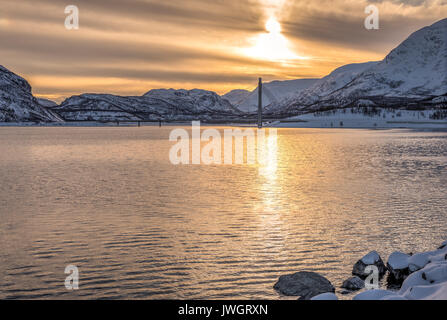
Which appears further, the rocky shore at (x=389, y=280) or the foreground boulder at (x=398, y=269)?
the foreground boulder at (x=398, y=269)

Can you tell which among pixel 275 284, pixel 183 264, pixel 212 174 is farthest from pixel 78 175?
pixel 275 284

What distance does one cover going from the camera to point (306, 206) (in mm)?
19344

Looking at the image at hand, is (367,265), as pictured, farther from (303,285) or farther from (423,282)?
(303,285)

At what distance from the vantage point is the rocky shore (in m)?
8.20

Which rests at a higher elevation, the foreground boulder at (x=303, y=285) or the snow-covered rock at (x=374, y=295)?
the snow-covered rock at (x=374, y=295)

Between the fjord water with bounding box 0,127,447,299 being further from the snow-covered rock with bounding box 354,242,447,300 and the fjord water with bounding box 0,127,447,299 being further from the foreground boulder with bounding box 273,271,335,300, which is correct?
the snow-covered rock with bounding box 354,242,447,300

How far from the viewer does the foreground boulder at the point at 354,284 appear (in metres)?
9.91

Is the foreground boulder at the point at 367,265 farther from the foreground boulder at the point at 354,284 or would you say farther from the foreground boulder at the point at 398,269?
the foreground boulder at the point at 354,284

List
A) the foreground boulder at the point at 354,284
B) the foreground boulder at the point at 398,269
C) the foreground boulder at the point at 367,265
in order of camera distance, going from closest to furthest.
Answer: the foreground boulder at the point at 354,284 < the foreground boulder at the point at 398,269 < the foreground boulder at the point at 367,265

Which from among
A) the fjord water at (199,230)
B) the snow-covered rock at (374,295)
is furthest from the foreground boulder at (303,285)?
the snow-covered rock at (374,295)

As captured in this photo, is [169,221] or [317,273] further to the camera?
[169,221]

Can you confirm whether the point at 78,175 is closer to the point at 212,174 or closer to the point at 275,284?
the point at 212,174

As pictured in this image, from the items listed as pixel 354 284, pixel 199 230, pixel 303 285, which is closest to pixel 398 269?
pixel 354 284
